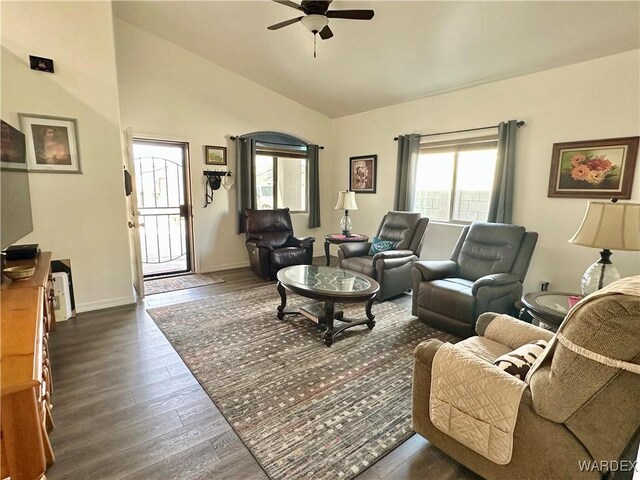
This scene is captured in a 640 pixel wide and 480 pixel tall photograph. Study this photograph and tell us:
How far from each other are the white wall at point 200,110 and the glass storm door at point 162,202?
229mm

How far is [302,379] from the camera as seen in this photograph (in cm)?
222

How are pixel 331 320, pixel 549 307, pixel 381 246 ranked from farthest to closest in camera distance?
pixel 381 246
pixel 331 320
pixel 549 307

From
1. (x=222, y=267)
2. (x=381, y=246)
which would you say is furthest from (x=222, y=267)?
(x=381, y=246)

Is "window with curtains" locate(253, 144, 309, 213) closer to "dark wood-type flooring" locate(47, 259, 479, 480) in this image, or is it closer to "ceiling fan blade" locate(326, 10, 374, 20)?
"ceiling fan blade" locate(326, 10, 374, 20)

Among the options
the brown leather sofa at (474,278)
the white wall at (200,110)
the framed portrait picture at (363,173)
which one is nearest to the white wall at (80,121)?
the white wall at (200,110)

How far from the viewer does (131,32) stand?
4062mm

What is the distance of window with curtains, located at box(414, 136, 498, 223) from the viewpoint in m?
4.16

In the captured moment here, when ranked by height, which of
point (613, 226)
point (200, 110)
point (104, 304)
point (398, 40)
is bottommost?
point (104, 304)

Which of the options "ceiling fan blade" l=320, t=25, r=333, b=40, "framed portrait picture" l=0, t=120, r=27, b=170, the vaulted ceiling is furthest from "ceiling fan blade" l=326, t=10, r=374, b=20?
"framed portrait picture" l=0, t=120, r=27, b=170

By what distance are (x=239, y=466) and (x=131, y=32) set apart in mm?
4982

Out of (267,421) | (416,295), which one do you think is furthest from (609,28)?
(267,421)

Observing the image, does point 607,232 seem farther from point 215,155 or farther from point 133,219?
point 215,155

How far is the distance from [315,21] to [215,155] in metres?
2.82

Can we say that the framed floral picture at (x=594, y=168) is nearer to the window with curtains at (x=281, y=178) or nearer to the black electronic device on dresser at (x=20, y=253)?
the window with curtains at (x=281, y=178)
